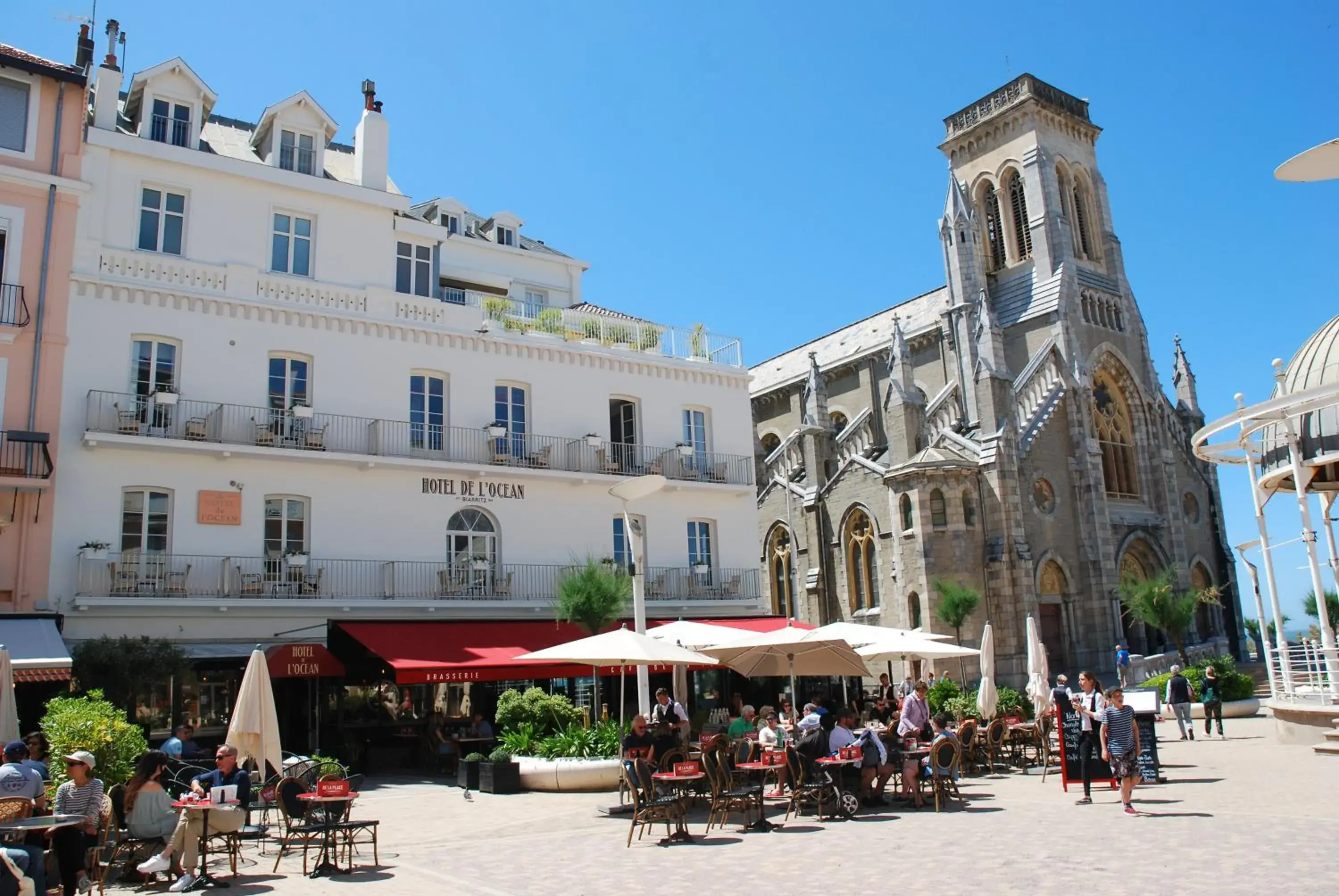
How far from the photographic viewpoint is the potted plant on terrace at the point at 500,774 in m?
16.2

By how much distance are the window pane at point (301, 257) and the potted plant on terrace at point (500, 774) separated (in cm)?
1168

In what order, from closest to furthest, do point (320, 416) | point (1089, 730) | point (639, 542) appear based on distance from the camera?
point (1089, 730), point (639, 542), point (320, 416)

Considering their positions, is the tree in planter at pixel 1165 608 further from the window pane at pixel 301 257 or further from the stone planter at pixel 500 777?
the window pane at pixel 301 257

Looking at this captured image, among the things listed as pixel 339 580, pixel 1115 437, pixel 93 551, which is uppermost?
pixel 1115 437

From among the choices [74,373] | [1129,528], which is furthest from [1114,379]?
[74,373]

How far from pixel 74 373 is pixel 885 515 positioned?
26.8 metres

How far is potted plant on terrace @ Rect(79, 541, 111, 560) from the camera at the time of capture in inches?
727

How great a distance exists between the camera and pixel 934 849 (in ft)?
32.8

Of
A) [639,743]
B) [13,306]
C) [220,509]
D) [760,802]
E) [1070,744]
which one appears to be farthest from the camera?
[220,509]

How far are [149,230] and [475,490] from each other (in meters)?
8.32

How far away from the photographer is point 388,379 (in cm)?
2270

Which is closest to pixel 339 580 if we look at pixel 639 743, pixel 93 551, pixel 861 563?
pixel 93 551

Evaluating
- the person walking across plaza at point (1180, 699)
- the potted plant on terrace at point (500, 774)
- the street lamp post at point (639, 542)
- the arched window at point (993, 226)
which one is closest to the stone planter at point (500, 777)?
the potted plant on terrace at point (500, 774)

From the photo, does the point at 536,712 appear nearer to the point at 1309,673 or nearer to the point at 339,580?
the point at 339,580
